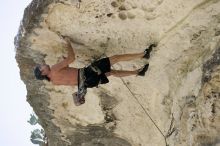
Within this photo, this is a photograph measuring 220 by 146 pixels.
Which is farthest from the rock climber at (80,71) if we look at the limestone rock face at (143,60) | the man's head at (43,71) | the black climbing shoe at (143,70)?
the limestone rock face at (143,60)

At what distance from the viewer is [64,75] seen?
16.2ft

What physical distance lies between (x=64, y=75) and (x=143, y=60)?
46.0 inches

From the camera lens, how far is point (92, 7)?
4695 mm

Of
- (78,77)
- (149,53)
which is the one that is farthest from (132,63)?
(78,77)

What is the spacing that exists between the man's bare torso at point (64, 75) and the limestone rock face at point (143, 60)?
0.53 m

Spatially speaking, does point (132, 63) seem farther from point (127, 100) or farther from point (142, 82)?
point (127, 100)

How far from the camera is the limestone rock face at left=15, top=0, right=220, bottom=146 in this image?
15.2ft

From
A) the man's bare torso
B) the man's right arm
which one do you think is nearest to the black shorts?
the man's bare torso

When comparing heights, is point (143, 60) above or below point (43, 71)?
below

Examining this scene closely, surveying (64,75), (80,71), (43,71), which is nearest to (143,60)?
(80,71)

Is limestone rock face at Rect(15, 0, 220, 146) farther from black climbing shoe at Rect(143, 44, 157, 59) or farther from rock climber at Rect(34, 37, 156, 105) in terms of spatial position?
rock climber at Rect(34, 37, 156, 105)

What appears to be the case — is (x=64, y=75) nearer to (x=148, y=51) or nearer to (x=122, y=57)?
(x=122, y=57)

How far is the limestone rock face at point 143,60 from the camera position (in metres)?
4.62

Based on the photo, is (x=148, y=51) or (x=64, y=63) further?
(x=148, y=51)
